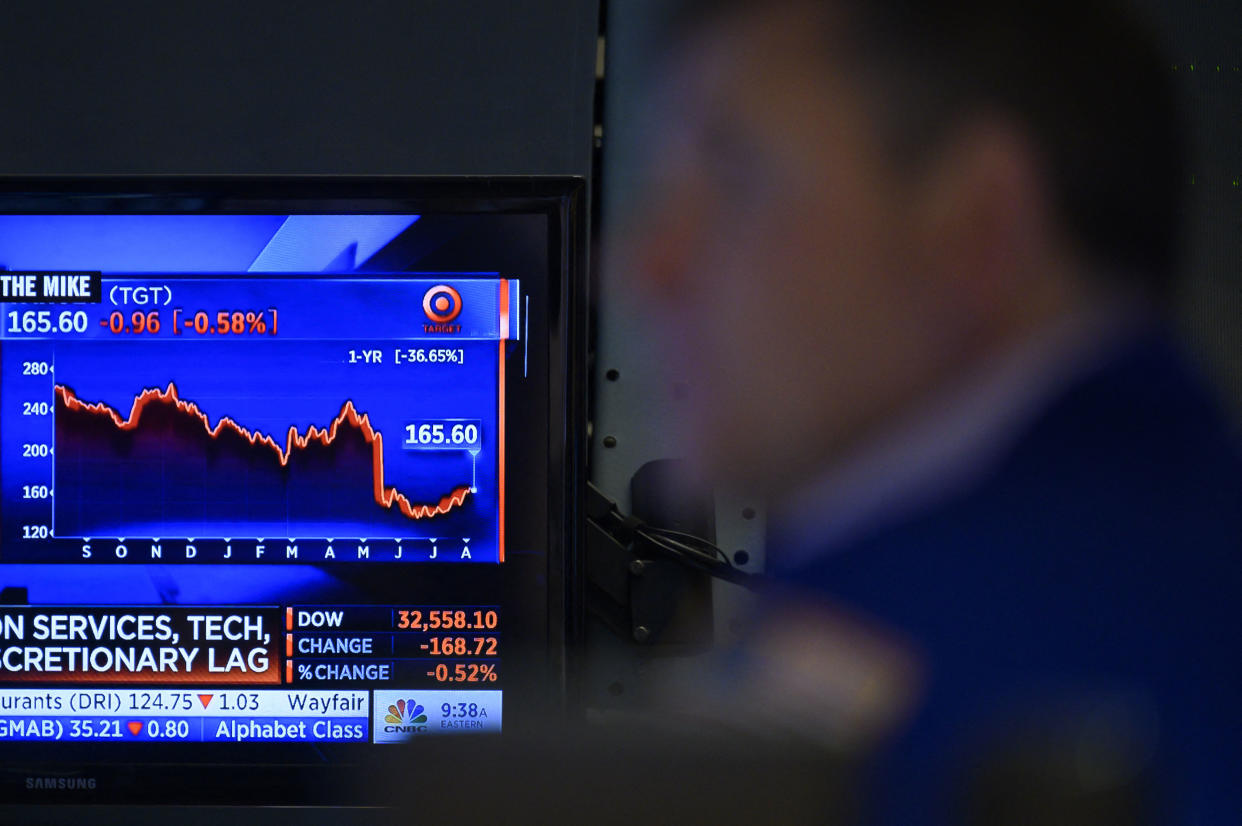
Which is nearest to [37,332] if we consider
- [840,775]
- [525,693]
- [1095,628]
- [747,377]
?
[525,693]

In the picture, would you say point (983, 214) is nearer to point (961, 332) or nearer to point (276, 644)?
point (961, 332)

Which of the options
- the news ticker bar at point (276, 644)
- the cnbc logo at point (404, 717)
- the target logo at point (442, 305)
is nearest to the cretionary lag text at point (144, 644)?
the news ticker bar at point (276, 644)

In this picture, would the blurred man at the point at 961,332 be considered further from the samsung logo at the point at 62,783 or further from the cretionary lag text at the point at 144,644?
the samsung logo at the point at 62,783

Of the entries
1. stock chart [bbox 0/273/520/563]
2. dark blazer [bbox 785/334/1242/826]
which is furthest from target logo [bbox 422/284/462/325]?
dark blazer [bbox 785/334/1242/826]

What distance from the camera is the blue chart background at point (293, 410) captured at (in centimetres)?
90

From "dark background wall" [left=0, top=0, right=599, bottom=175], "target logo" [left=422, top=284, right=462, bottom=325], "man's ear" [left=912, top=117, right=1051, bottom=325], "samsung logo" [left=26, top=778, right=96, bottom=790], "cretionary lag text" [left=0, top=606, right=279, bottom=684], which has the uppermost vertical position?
"dark background wall" [left=0, top=0, right=599, bottom=175]

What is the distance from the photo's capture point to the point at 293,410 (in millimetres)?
907

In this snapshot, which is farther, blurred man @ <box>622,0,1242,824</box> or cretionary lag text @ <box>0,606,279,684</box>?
blurred man @ <box>622,0,1242,824</box>

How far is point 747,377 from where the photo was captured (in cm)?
113

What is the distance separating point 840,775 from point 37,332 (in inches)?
32.2

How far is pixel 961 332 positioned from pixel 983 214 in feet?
0.43

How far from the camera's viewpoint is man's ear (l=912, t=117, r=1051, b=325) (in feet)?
3.67

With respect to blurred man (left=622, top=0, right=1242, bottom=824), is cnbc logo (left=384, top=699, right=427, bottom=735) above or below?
below

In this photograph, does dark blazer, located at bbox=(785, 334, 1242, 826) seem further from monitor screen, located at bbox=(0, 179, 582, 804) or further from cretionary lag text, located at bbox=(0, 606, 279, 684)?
cretionary lag text, located at bbox=(0, 606, 279, 684)
